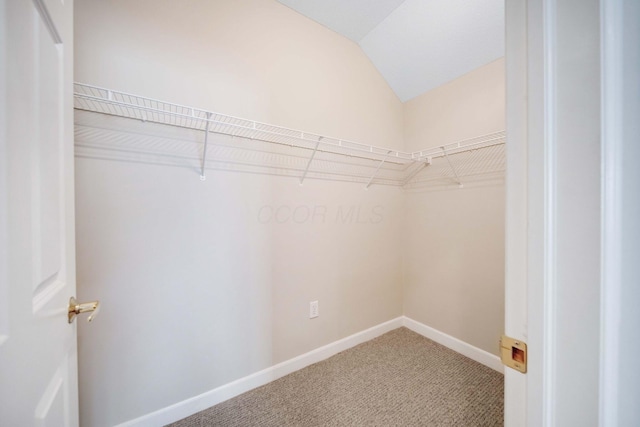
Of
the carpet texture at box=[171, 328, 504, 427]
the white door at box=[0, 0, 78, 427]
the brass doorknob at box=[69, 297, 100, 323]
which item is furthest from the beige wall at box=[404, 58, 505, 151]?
the brass doorknob at box=[69, 297, 100, 323]

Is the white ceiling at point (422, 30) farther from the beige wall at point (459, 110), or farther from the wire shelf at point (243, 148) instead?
the wire shelf at point (243, 148)

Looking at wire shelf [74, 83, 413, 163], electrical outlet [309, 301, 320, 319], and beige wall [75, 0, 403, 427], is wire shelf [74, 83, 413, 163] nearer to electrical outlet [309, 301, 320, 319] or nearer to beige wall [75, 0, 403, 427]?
beige wall [75, 0, 403, 427]

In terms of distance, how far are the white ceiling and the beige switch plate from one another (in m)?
1.93

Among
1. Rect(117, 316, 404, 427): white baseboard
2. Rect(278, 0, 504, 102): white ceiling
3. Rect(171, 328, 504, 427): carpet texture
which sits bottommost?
Rect(171, 328, 504, 427): carpet texture

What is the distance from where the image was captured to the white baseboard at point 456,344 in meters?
1.61

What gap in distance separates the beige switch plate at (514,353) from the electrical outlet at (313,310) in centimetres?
138

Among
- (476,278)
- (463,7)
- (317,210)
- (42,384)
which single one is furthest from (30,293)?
(463,7)

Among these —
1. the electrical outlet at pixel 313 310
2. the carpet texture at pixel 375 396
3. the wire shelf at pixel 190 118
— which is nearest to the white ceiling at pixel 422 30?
the wire shelf at pixel 190 118

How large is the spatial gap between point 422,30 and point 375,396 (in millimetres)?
2523

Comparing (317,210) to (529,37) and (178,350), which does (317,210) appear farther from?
(529,37)

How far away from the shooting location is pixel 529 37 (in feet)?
1.28

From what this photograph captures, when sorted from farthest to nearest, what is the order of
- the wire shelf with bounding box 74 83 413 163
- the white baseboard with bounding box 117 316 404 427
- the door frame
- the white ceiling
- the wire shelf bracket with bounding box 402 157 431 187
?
the wire shelf bracket with bounding box 402 157 431 187 → the white ceiling → the white baseboard with bounding box 117 316 404 427 → the wire shelf with bounding box 74 83 413 163 → the door frame

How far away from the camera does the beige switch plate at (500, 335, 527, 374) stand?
413 mm

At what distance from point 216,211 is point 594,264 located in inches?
56.9
